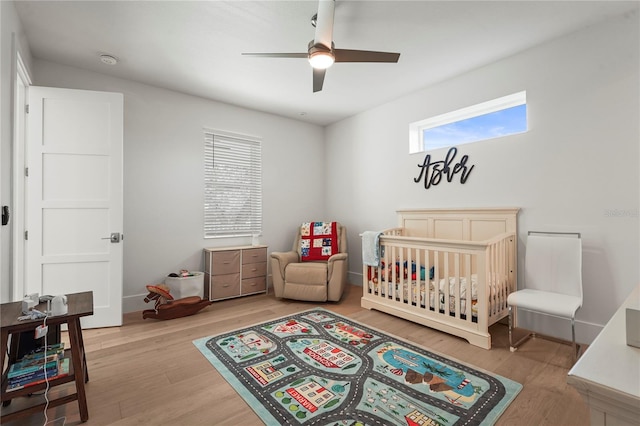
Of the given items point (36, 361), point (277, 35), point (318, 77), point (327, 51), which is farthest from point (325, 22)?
point (36, 361)

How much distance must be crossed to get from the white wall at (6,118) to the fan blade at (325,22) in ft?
6.35

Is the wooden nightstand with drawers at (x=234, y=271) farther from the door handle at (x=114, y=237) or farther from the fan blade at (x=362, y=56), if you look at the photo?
the fan blade at (x=362, y=56)

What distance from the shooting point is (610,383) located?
0.64 m

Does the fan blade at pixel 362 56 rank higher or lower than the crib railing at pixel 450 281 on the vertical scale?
higher

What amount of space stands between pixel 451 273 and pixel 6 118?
394 centimetres

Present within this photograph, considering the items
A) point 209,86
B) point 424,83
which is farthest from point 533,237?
point 209,86

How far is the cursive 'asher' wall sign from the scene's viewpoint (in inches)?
125

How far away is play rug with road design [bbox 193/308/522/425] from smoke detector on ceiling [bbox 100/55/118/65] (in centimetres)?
272

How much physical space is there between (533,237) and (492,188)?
0.63m

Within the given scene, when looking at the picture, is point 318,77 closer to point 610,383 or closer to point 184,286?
point 610,383

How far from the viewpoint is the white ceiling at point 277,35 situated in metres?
2.14

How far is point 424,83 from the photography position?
3383 mm

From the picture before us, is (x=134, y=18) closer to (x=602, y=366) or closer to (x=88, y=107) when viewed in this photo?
(x=88, y=107)

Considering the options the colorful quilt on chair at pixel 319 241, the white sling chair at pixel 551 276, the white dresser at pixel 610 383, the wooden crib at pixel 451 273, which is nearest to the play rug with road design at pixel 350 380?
the wooden crib at pixel 451 273
